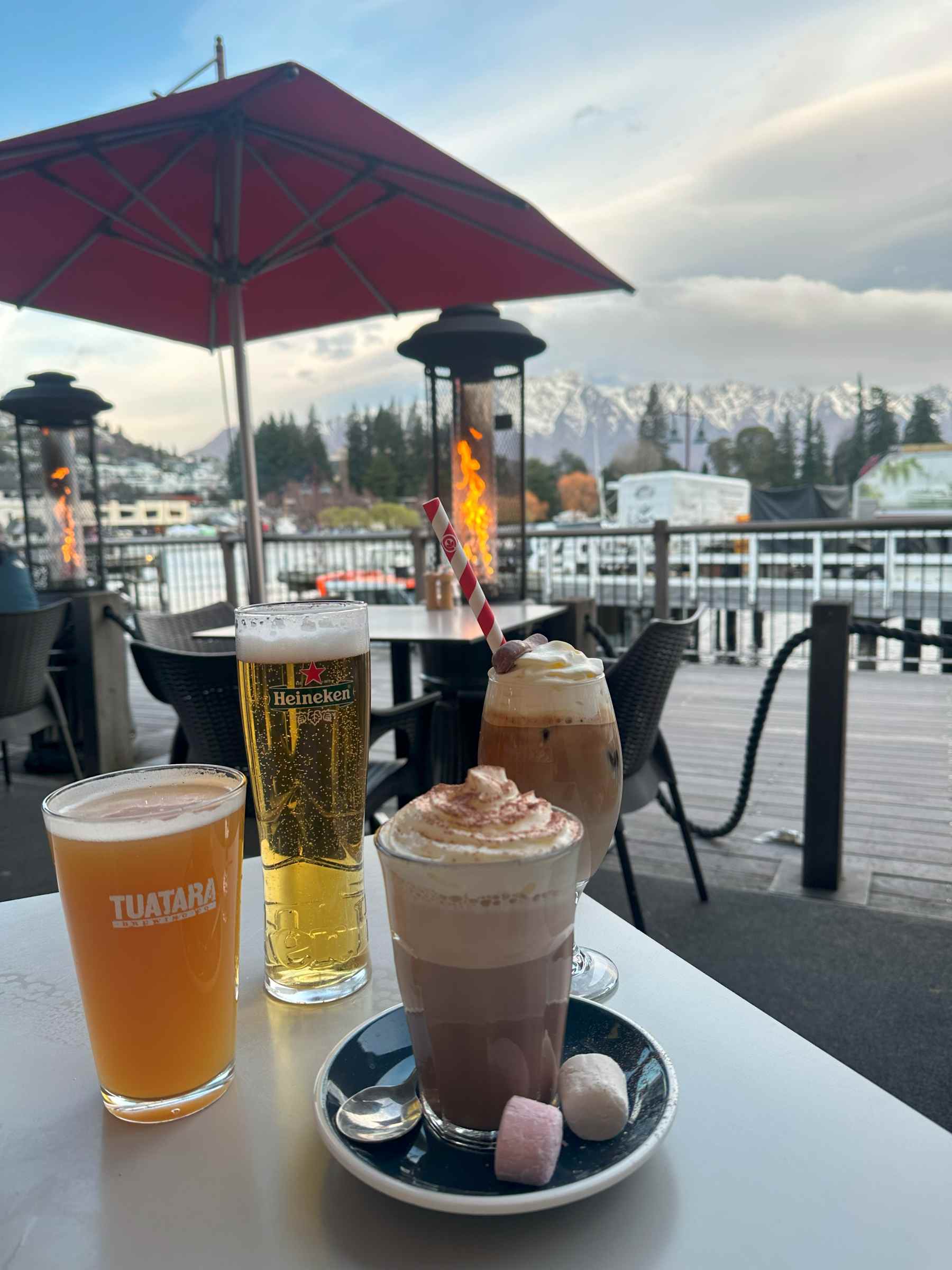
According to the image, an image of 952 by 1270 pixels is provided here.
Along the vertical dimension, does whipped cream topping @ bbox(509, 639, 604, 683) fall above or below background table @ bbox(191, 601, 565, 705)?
above

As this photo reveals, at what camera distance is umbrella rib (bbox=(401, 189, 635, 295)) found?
3412mm

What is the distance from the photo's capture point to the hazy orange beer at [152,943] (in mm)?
495

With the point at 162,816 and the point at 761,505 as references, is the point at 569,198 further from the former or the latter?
the point at 162,816

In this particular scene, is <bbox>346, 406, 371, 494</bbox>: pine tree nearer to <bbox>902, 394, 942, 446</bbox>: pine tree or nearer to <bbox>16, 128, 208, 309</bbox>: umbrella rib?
<bbox>16, 128, 208, 309</bbox>: umbrella rib

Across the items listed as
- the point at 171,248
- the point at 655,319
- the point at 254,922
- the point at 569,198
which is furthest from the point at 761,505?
the point at 655,319

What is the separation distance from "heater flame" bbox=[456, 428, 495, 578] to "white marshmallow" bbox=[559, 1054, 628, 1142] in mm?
3477

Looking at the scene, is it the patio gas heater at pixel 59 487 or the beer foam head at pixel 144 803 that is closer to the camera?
the beer foam head at pixel 144 803

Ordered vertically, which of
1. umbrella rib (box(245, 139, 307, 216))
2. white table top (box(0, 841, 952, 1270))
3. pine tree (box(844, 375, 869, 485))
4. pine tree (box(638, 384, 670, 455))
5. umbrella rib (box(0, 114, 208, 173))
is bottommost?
white table top (box(0, 841, 952, 1270))

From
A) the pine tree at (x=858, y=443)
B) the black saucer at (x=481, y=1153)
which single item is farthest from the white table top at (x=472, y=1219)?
the pine tree at (x=858, y=443)

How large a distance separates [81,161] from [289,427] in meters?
10.9

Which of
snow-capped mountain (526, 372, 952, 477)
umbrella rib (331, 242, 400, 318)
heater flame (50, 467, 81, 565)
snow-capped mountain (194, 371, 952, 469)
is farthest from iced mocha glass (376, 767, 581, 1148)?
snow-capped mountain (526, 372, 952, 477)

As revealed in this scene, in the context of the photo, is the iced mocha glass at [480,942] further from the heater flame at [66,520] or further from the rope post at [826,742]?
the heater flame at [66,520]

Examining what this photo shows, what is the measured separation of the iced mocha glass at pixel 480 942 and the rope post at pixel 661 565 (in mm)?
5913

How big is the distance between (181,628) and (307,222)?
73.2 inches
